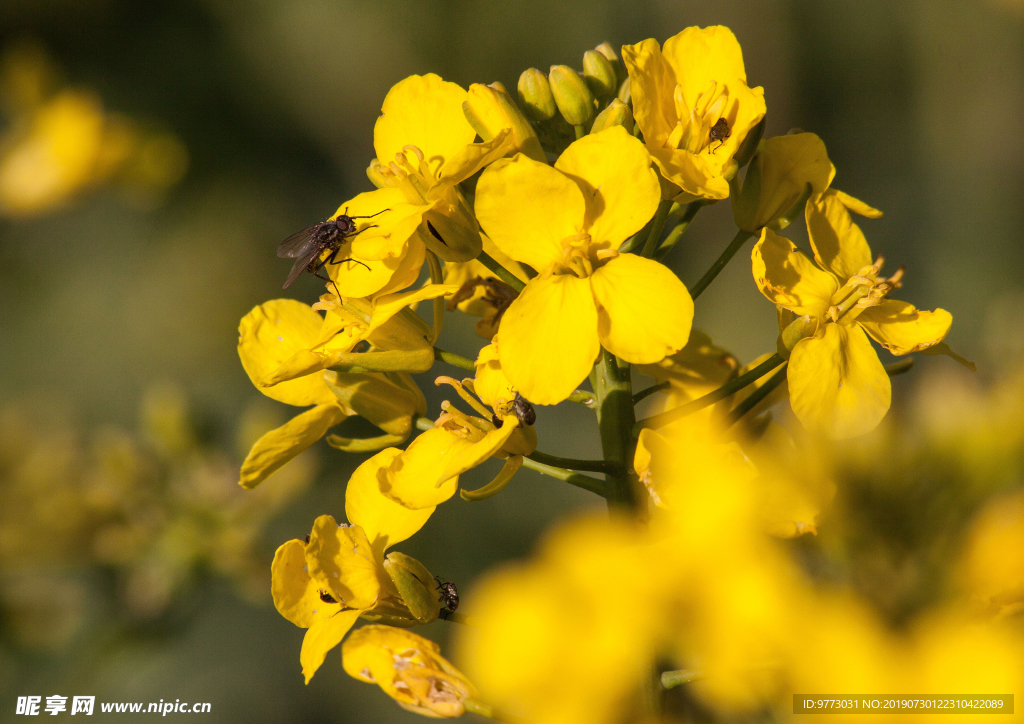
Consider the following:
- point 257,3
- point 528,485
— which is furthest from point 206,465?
point 257,3

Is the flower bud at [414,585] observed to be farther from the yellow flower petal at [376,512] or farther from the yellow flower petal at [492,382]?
the yellow flower petal at [492,382]

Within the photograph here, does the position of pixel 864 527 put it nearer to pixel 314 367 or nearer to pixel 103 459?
pixel 314 367

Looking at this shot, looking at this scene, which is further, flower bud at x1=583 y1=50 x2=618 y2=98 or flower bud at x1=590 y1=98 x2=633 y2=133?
flower bud at x1=583 y1=50 x2=618 y2=98

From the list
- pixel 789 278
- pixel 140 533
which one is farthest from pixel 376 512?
pixel 140 533

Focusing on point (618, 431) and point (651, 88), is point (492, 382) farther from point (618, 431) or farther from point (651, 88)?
point (651, 88)

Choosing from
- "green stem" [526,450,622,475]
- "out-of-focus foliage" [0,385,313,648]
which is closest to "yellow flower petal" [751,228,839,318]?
"green stem" [526,450,622,475]

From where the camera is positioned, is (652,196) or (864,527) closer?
(652,196)

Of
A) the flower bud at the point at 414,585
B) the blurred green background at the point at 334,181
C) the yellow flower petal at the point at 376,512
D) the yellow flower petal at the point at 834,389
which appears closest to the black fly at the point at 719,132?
the yellow flower petal at the point at 834,389

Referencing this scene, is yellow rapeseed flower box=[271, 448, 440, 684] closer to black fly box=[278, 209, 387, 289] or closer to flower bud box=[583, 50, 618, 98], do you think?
black fly box=[278, 209, 387, 289]
